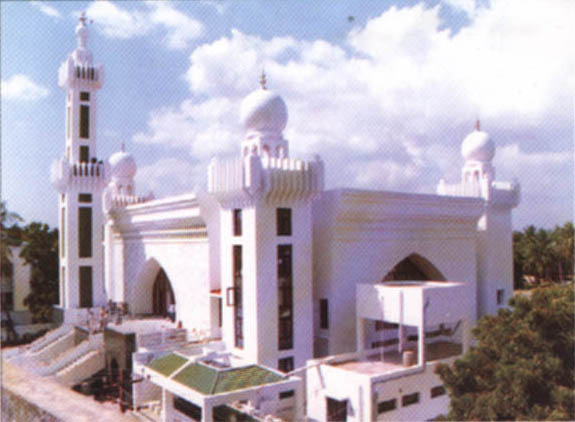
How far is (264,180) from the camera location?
18156 mm

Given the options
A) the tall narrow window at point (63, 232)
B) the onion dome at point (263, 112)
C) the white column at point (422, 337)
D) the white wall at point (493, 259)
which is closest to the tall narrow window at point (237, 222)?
the onion dome at point (263, 112)

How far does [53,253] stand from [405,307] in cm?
2347

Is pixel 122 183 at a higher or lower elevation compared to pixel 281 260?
higher

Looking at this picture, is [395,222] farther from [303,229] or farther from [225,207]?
[225,207]

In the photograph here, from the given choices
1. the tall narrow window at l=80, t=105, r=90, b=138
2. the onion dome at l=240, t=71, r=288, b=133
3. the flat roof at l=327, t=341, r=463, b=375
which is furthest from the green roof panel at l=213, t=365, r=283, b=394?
the tall narrow window at l=80, t=105, r=90, b=138

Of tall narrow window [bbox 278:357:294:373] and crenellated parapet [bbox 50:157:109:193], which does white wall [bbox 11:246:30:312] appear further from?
tall narrow window [bbox 278:357:294:373]

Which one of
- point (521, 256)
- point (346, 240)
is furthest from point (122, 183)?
point (521, 256)

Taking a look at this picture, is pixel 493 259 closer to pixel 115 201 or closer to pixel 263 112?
pixel 263 112

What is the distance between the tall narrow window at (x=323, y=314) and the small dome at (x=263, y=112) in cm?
697

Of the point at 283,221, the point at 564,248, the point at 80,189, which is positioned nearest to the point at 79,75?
the point at 80,189

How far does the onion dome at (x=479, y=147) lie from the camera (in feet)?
89.6

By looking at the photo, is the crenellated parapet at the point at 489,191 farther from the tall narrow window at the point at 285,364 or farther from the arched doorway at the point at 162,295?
the arched doorway at the point at 162,295

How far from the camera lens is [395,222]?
886 inches

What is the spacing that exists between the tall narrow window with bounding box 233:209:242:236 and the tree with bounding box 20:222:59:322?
18.0m
